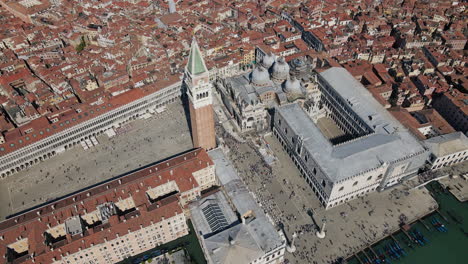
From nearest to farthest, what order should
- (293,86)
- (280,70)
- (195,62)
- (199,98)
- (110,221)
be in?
(110,221) → (195,62) → (199,98) → (293,86) → (280,70)

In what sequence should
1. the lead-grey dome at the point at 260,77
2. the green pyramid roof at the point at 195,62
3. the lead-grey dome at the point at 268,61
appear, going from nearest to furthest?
the green pyramid roof at the point at 195,62 → the lead-grey dome at the point at 260,77 → the lead-grey dome at the point at 268,61

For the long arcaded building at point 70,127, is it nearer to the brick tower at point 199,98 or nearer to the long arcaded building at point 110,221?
the brick tower at point 199,98

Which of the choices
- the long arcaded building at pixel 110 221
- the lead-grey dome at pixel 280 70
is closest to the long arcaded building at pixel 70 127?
the long arcaded building at pixel 110 221

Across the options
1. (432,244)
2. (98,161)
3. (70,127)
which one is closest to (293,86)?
(432,244)

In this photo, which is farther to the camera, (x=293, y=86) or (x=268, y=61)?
(x=268, y=61)

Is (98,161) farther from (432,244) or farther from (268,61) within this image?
(432,244)

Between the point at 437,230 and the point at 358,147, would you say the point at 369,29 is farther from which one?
the point at 437,230
